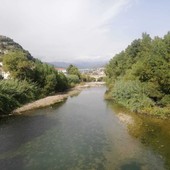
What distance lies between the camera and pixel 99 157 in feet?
84.5

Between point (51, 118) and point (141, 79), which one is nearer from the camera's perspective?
point (51, 118)

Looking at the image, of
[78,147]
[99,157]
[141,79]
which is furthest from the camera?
[141,79]

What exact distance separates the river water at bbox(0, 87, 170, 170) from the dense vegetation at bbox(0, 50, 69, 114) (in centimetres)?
640

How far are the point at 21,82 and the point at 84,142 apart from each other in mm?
34252

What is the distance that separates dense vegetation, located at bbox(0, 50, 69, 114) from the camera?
162 ft

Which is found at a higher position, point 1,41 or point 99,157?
point 1,41

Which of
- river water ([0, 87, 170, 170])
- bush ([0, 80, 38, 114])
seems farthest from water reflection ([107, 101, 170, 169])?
bush ([0, 80, 38, 114])

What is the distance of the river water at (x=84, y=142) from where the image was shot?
24203 millimetres

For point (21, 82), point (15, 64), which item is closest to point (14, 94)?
point (21, 82)

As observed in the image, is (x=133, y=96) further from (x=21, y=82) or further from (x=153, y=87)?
(x=21, y=82)

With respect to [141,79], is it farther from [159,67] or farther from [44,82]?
[44,82]

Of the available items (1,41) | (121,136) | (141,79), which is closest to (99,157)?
(121,136)

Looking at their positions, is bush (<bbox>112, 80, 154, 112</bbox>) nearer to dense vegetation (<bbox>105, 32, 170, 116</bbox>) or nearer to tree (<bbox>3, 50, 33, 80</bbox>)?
dense vegetation (<bbox>105, 32, 170, 116</bbox>)

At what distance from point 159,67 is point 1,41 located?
6289 inches
